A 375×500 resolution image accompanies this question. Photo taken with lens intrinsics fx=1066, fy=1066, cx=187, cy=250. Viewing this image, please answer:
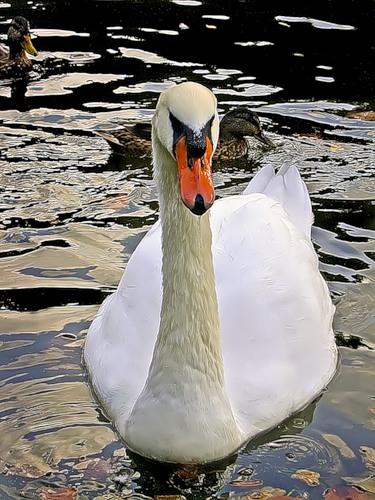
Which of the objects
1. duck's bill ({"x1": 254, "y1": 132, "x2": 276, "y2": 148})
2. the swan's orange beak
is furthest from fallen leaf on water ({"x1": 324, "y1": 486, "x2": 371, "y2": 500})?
duck's bill ({"x1": 254, "y1": 132, "x2": 276, "y2": 148})

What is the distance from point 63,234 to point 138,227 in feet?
1.86

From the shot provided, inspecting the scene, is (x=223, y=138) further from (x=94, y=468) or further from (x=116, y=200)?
(x=94, y=468)

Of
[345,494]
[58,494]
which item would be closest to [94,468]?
[58,494]

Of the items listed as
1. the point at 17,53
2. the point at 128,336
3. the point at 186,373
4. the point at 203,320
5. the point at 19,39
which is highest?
the point at 203,320

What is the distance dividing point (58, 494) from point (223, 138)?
575 cm

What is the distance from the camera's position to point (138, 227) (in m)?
8.05

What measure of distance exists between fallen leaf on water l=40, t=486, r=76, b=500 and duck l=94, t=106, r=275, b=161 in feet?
17.1

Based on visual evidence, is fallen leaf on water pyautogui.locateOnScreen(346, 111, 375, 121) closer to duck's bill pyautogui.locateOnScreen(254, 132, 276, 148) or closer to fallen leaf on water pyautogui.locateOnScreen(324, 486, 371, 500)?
duck's bill pyautogui.locateOnScreen(254, 132, 276, 148)

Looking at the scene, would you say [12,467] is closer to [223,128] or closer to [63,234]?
[63,234]

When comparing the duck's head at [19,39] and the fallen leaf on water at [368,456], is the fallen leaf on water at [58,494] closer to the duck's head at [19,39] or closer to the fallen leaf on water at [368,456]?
the fallen leaf on water at [368,456]

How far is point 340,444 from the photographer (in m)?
5.29

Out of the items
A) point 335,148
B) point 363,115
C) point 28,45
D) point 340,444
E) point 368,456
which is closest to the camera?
point 368,456

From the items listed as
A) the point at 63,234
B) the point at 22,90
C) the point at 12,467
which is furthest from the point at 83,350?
the point at 22,90

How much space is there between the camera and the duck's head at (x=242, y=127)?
967cm
